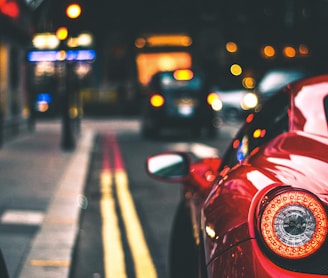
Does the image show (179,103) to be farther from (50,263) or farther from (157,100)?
(50,263)

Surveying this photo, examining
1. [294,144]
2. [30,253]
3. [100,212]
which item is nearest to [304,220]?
[294,144]

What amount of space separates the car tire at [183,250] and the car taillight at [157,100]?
16599mm

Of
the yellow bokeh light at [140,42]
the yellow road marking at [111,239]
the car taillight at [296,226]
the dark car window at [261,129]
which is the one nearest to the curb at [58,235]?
the yellow road marking at [111,239]

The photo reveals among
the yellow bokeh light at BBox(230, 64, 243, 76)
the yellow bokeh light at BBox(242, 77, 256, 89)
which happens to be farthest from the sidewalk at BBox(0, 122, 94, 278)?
the yellow bokeh light at BBox(230, 64, 243, 76)

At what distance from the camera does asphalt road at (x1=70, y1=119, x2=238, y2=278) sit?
20.8 feet

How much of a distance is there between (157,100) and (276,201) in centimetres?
1899

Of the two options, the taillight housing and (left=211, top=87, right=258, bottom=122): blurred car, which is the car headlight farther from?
(left=211, top=87, right=258, bottom=122): blurred car

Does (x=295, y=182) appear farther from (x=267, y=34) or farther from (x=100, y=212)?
(x=267, y=34)

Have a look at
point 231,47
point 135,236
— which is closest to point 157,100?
point 135,236

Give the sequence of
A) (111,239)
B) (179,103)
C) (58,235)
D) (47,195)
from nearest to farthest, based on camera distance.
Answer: (58,235), (111,239), (47,195), (179,103)

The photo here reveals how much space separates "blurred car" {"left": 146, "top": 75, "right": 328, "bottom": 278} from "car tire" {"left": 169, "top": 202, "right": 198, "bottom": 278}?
61mm

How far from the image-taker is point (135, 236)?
7.61m

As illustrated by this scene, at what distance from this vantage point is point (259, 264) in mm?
2629

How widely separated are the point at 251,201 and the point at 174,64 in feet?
149
